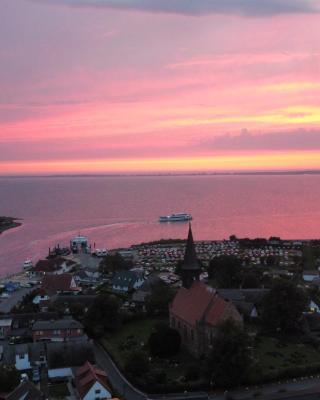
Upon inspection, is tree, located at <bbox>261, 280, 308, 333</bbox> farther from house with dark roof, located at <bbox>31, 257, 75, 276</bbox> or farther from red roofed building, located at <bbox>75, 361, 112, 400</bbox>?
house with dark roof, located at <bbox>31, 257, 75, 276</bbox>

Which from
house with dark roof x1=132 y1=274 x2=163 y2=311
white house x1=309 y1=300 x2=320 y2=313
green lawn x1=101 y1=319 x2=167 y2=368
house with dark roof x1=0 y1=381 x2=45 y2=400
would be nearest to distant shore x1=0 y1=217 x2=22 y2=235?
house with dark roof x1=132 y1=274 x2=163 y2=311

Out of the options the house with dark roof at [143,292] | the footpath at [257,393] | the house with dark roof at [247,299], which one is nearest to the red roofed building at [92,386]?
the footpath at [257,393]

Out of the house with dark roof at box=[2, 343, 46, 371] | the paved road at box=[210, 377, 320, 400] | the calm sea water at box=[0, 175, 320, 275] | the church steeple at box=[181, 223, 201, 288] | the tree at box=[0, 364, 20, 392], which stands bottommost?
the calm sea water at box=[0, 175, 320, 275]

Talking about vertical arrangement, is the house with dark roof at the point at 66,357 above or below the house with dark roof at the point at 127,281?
above

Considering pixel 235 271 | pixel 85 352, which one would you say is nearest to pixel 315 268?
pixel 235 271

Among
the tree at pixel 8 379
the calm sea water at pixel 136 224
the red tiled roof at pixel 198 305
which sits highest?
the red tiled roof at pixel 198 305

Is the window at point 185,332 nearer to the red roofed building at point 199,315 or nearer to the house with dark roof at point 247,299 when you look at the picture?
the red roofed building at point 199,315
